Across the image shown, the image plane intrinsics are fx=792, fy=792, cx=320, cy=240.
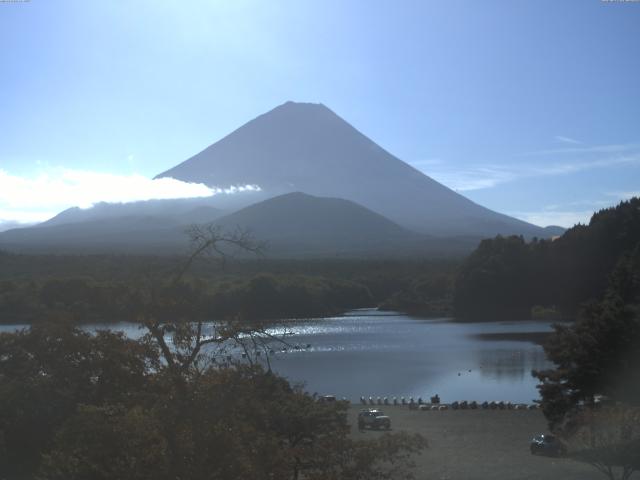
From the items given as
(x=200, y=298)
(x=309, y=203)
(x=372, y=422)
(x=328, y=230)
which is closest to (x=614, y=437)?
(x=200, y=298)

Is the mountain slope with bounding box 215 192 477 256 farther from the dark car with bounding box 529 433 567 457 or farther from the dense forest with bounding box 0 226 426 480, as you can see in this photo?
the dense forest with bounding box 0 226 426 480

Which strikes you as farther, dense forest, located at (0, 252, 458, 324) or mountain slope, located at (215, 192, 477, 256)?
mountain slope, located at (215, 192, 477, 256)

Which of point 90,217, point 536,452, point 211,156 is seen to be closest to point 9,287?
point 536,452

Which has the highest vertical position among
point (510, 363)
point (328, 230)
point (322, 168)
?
point (322, 168)

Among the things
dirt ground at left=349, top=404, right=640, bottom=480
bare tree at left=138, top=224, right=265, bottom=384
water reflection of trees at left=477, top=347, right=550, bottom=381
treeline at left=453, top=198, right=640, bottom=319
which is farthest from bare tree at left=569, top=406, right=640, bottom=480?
treeline at left=453, top=198, right=640, bottom=319

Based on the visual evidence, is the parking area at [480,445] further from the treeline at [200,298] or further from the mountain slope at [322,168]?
the mountain slope at [322,168]

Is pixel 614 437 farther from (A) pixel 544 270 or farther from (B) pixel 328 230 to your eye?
(B) pixel 328 230
